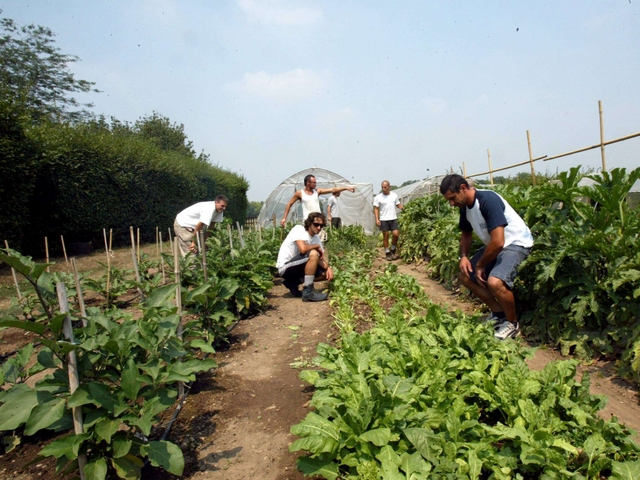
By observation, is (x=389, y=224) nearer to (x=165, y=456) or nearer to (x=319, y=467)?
(x=319, y=467)

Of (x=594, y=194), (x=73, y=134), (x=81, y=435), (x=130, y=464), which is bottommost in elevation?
(x=130, y=464)

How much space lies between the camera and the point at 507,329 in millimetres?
3930

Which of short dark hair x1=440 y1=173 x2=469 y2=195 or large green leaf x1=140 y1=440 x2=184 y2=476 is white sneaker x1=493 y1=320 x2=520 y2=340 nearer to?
short dark hair x1=440 y1=173 x2=469 y2=195

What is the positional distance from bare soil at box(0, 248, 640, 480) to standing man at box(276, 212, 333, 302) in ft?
3.62

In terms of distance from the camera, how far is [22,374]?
7.41ft

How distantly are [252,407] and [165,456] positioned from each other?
42.1 inches

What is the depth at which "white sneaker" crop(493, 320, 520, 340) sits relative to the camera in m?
3.87

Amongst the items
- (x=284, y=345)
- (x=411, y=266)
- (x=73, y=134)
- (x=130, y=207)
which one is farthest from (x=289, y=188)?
(x=284, y=345)

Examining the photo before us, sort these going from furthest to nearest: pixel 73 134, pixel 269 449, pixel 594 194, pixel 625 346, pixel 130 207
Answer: pixel 130 207 → pixel 73 134 → pixel 594 194 → pixel 625 346 → pixel 269 449

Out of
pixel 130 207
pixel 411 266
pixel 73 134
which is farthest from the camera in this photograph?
pixel 130 207

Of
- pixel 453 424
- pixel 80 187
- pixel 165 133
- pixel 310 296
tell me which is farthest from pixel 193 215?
pixel 165 133

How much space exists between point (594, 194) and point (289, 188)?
16939mm

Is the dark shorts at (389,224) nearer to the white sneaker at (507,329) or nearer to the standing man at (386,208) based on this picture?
the standing man at (386,208)

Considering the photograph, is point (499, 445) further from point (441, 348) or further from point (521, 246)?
point (521, 246)
